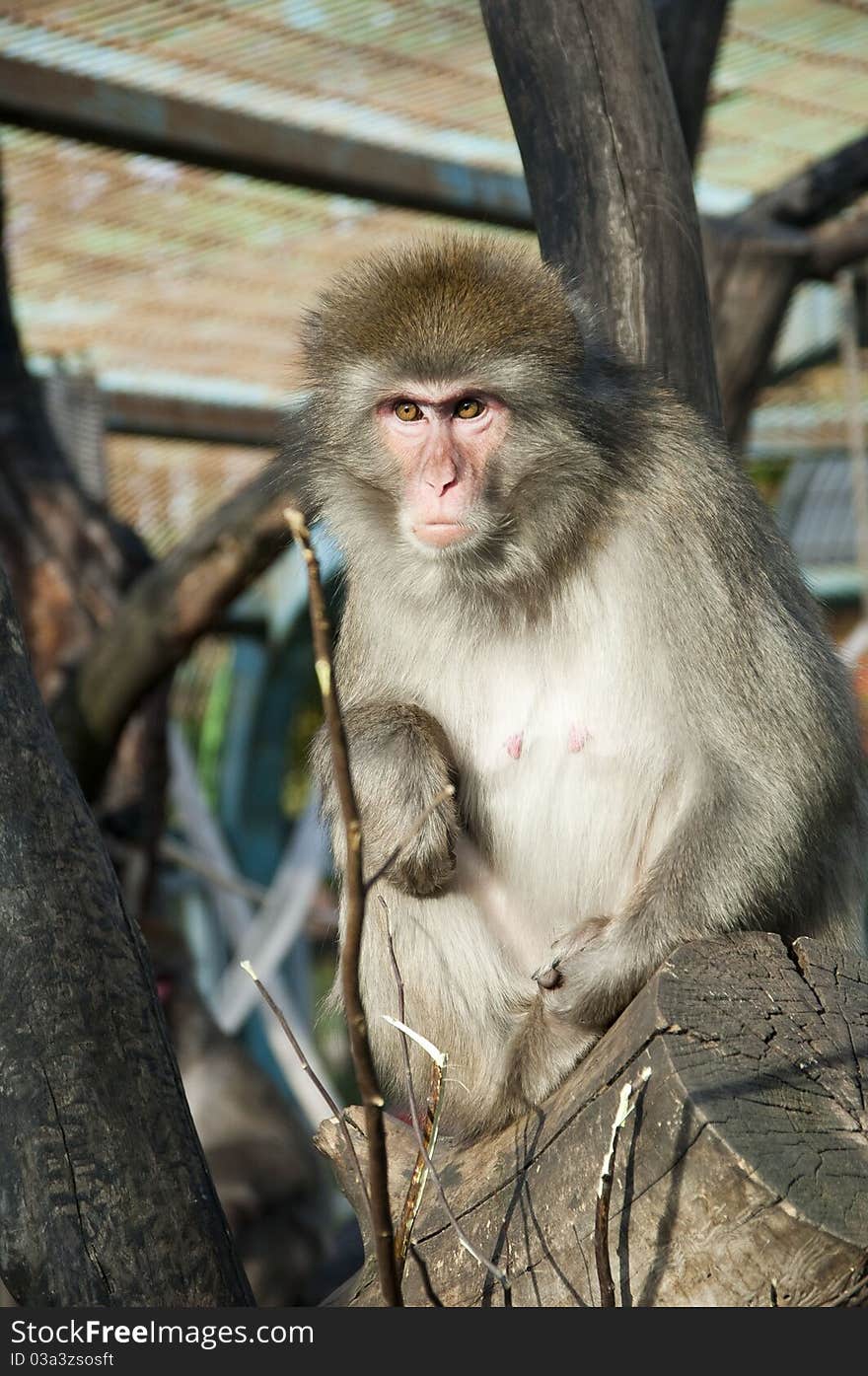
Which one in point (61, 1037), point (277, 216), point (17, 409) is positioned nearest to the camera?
point (61, 1037)

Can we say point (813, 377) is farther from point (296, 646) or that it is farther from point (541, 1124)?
point (541, 1124)

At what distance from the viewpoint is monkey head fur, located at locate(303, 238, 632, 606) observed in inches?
101

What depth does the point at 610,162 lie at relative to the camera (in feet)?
9.74

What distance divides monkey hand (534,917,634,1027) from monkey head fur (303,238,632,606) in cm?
58

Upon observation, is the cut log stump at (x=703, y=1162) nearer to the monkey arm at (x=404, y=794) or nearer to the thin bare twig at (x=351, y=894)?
the thin bare twig at (x=351, y=894)

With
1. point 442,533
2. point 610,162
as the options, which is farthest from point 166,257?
point 442,533

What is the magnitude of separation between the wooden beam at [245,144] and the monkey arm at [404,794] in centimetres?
241

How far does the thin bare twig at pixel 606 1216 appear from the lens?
1625 mm

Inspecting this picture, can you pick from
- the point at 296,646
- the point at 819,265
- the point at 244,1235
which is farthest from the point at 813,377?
the point at 244,1235

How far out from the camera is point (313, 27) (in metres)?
4.89

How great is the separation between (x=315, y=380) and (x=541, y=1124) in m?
1.30

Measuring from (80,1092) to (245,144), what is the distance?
11.1ft

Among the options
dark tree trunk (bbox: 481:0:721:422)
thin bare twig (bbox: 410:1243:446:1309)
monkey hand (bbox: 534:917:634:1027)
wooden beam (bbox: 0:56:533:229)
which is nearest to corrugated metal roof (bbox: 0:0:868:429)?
wooden beam (bbox: 0:56:533:229)

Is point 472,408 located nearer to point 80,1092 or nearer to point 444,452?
point 444,452
